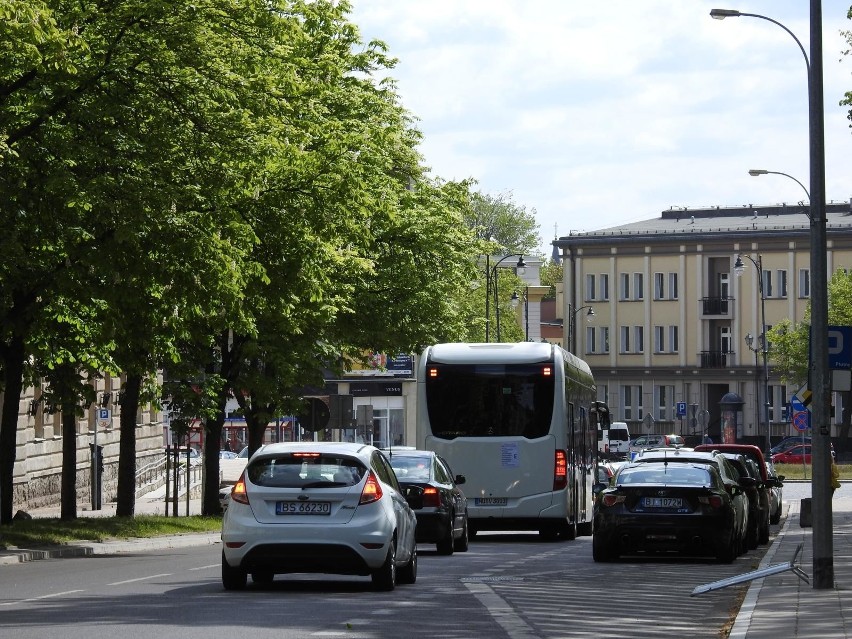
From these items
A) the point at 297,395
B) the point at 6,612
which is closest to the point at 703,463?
the point at 6,612

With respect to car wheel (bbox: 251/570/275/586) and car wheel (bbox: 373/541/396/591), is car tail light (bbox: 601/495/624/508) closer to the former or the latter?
car wheel (bbox: 251/570/275/586)

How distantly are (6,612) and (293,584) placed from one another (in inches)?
167

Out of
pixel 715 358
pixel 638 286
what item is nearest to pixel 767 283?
pixel 715 358

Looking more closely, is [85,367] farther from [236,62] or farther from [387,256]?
[387,256]

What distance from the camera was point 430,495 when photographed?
25203 millimetres

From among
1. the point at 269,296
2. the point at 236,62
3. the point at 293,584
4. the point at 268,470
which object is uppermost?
the point at 236,62

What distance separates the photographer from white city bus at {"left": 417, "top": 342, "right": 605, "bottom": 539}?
29953 millimetres

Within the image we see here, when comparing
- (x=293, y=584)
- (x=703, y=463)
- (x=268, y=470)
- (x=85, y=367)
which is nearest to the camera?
(x=268, y=470)

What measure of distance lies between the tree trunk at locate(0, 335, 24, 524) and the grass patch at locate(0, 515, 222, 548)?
0.58m

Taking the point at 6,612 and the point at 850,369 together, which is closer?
the point at 6,612

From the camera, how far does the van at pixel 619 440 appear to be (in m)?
103

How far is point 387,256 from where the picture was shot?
1811 inches

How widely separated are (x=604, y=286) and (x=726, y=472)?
92.2 meters

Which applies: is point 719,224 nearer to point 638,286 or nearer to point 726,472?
point 638,286
